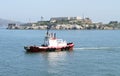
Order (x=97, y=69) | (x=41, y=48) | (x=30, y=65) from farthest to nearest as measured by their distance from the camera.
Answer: (x=41, y=48)
(x=30, y=65)
(x=97, y=69)

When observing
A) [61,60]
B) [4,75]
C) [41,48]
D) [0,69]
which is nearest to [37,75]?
[4,75]

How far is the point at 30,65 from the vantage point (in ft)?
149

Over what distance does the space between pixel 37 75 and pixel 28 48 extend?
75.9 ft

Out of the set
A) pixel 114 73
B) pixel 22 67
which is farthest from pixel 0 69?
pixel 114 73

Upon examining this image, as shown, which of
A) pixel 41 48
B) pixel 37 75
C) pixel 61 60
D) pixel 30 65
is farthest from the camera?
pixel 41 48

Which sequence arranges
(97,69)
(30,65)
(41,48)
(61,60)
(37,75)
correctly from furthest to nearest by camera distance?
1. (41,48)
2. (61,60)
3. (30,65)
4. (97,69)
5. (37,75)

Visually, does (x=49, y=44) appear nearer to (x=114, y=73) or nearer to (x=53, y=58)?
(x=53, y=58)

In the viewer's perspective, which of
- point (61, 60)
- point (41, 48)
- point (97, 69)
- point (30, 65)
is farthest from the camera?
point (41, 48)

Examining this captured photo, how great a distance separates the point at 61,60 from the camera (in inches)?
2008

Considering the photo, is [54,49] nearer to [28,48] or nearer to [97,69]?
[28,48]

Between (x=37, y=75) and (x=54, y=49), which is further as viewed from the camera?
(x=54, y=49)

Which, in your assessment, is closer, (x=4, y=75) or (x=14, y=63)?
(x=4, y=75)

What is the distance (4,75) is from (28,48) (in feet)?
74.4

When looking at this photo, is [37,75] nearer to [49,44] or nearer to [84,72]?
[84,72]
